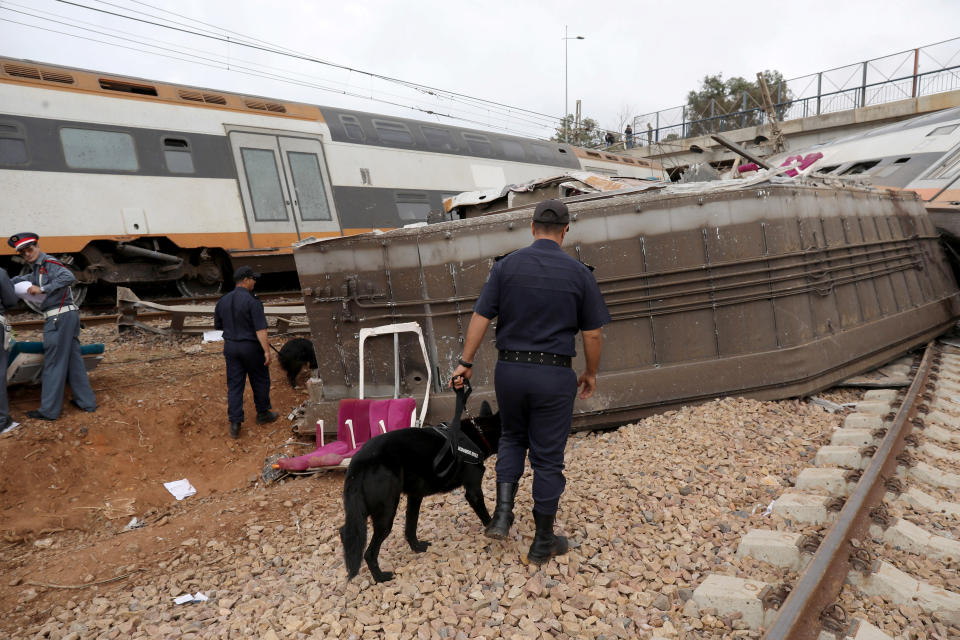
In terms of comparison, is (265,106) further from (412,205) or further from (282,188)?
(412,205)

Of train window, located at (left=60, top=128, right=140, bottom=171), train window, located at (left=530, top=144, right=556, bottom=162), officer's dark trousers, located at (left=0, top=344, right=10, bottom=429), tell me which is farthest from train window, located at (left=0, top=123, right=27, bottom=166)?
train window, located at (left=530, top=144, right=556, bottom=162)

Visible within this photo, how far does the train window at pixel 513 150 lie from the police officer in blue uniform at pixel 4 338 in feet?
Answer: 42.4

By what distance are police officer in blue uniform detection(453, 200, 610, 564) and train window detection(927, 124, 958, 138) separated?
12552 millimetres

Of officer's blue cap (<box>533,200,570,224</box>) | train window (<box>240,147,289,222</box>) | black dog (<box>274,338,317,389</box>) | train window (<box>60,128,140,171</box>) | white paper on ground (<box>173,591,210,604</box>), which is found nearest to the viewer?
officer's blue cap (<box>533,200,570,224</box>)

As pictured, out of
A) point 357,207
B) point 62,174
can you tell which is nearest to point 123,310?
point 62,174

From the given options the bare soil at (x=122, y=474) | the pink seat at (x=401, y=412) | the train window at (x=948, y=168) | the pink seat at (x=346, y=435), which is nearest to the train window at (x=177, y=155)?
the bare soil at (x=122, y=474)

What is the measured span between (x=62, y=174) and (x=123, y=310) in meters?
2.59

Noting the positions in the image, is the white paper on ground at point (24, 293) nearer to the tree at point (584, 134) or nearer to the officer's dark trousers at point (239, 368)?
the officer's dark trousers at point (239, 368)

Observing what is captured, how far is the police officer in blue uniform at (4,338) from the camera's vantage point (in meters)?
5.75

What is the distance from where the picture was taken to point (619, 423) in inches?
227

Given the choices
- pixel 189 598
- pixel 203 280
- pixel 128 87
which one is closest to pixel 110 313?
pixel 203 280

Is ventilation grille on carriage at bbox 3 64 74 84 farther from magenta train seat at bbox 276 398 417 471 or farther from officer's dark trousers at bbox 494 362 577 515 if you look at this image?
officer's dark trousers at bbox 494 362 577 515

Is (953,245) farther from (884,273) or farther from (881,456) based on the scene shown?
(881,456)

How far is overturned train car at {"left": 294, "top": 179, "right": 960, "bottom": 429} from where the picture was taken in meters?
5.62
